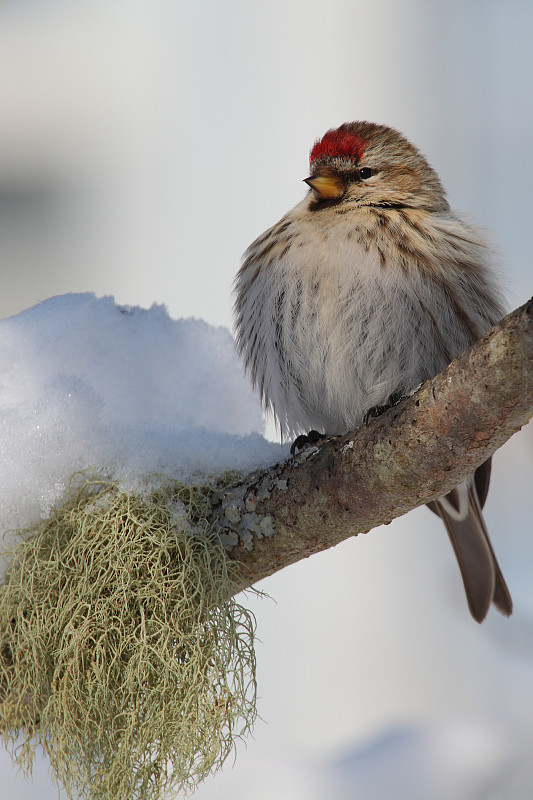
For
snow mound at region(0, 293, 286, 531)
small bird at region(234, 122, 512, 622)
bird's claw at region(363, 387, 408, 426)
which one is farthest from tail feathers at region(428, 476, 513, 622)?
snow mound at region(0, 293, 286, 531)

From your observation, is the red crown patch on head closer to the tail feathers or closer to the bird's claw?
the bird's claw

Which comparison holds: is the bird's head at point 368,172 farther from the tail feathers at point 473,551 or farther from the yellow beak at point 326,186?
the tail feathers at point 473,551

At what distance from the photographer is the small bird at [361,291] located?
3.43 feet

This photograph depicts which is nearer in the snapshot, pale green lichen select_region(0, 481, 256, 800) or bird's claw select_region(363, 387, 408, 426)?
pale green lichen select_region(0, 481, 256, 800)

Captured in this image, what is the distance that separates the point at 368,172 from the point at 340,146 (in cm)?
6

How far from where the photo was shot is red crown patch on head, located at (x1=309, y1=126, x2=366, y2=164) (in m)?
1.18

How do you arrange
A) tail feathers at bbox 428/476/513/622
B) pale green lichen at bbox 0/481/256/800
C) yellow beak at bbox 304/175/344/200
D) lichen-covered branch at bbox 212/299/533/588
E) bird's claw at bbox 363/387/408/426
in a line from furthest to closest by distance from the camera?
tail feathers at bbox 428/476/513/622, yellow beak at bbox 304/175/344/200, bird's claw at bbox 363/387/408/426, pale green lichen at bbox 0/481/256/800, lichen-covered branch at bbox 212/299/533/588

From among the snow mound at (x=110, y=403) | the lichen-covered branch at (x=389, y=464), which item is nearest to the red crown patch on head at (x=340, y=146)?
the snow mound at (x=110, y=403)

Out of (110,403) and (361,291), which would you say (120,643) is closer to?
(110,403)

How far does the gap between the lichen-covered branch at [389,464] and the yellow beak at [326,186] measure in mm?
Result: 446

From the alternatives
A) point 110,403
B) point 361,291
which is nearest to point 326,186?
point 361,291

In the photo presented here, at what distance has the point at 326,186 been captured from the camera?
1.14 m

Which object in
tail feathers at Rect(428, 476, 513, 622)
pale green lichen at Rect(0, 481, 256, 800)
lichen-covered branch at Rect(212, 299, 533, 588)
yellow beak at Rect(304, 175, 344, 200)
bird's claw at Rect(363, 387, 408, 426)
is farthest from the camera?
tail feathers at Rect(428, 476, 513, 622)

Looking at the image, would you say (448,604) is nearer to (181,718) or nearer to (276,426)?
(276,426)
